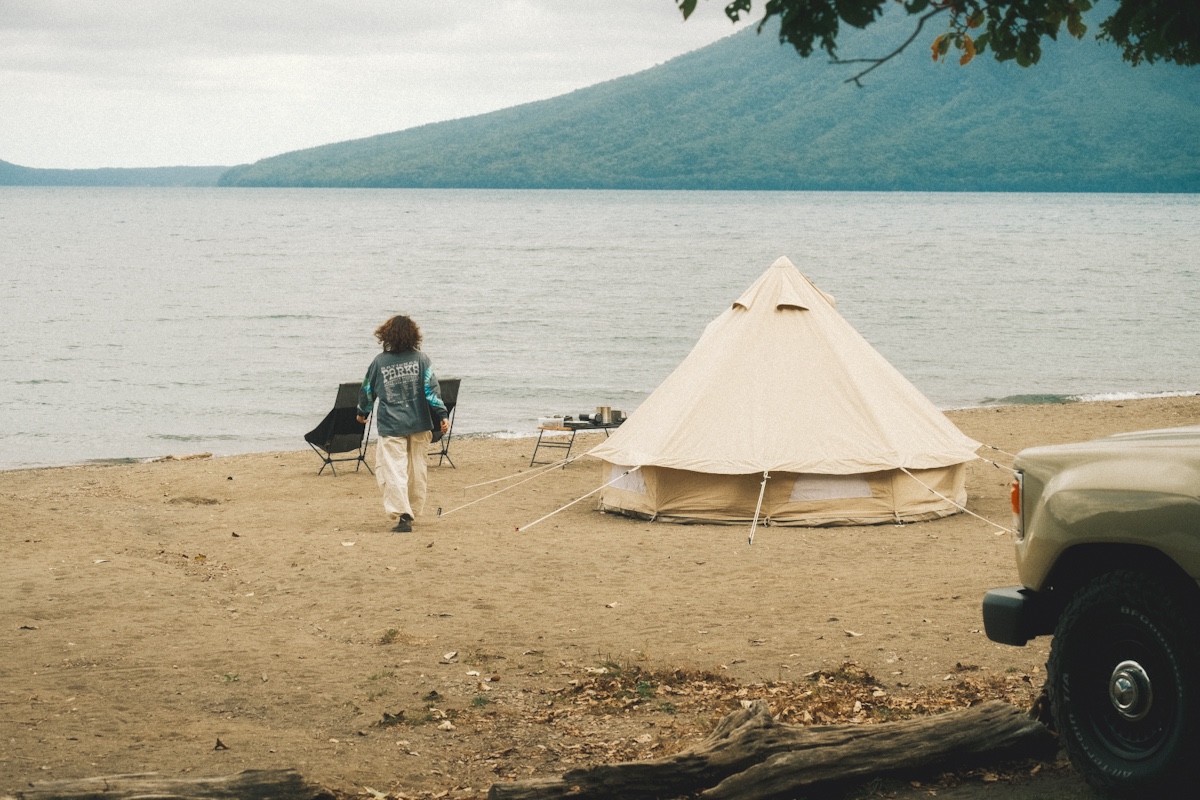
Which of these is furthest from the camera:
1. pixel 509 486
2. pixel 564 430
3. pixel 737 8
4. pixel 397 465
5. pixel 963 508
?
pixel 564 430

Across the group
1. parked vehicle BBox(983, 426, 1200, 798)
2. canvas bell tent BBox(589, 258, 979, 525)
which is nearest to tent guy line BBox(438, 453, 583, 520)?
canvas bell tent BBox(589, 258, 979, 525)

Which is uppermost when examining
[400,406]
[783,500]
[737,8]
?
[737,8]

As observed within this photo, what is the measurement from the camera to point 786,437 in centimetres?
1165

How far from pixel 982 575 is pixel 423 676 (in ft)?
14.5

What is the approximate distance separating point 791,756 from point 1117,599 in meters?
1.32

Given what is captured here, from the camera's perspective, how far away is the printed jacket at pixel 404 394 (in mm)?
11422

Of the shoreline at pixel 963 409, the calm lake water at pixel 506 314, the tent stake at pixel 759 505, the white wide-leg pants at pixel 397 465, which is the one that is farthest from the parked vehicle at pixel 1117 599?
the calm lake water at pixel 506 314

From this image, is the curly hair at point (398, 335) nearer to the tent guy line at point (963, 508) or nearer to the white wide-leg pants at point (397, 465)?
the white wide-leg pants at point (397, 465)

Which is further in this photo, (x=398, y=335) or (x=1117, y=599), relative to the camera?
(x=398, y=335)

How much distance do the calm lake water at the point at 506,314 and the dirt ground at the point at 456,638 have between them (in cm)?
1043

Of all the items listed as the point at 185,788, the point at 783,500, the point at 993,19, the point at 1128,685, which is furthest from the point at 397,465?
the point at 1128,685

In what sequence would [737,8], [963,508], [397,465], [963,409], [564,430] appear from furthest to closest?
[963,409] → [564,430] → [963,508] → [397,465] → [737,8]

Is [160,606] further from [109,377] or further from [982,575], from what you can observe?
[109,377]

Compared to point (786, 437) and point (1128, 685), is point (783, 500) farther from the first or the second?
point (1128, 685)
